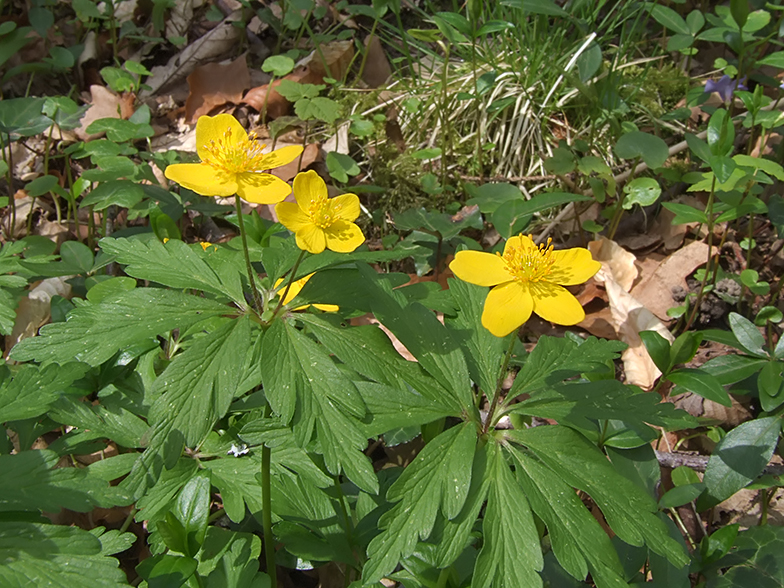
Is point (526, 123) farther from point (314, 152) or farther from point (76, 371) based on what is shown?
point (76, 371)

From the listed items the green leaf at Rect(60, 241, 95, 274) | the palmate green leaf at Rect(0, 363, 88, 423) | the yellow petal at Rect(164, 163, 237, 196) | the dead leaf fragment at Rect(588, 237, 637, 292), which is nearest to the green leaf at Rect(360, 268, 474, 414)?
the yellow petal at Rect(164, 163, 237, 196)

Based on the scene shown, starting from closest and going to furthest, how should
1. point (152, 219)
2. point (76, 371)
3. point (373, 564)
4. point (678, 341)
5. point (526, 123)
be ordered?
point (373, 564) < point (76, 371) < point (678, 341) < point (152, 219) < point (526, 123)

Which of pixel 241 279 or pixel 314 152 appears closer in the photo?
pixel 241 279

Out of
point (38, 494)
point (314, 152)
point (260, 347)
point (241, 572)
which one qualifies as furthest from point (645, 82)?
point (38, 494)

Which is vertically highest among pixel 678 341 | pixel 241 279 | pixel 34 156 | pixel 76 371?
pixel 241 279

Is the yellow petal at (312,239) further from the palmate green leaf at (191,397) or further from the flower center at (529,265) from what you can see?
the flower center at (529,265)

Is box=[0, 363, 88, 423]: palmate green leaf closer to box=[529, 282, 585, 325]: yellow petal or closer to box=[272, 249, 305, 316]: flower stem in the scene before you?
box=[272, 249, 305, 316]: flower stem
